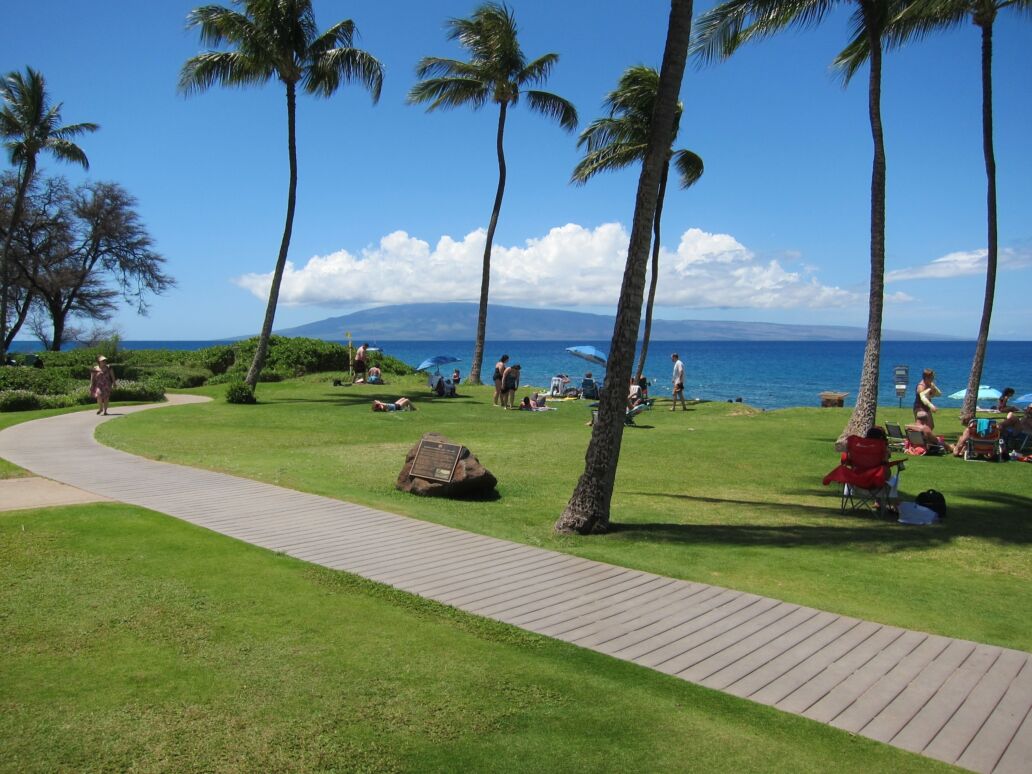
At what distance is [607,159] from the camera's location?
107 feet

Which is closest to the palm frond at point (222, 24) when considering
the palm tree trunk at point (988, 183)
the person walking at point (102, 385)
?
the person walking at point (102, 385)

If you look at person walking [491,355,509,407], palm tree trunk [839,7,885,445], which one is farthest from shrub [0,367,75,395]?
palm tree trunk [839,7,885,445]

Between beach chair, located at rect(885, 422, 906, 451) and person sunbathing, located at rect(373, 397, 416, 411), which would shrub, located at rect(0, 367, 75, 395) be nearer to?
person sunbathing, located at rect(373, 397, 416, 411)

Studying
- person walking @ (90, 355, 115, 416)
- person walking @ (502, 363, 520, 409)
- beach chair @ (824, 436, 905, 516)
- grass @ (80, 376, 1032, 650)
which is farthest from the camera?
person walking @ (502, 363, 520, 409)

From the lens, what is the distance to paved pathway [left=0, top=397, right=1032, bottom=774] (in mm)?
4926

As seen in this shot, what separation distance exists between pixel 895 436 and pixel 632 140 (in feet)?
56.5

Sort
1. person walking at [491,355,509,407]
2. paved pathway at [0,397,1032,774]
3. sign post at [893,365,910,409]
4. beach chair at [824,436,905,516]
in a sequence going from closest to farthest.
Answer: paved pathway at [0,397,1032,774]
beach chair at [824,436,905,516]
person walking at [491,355,509,407]
sign post at [893,365,910,409]

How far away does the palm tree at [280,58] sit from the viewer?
24469 mm

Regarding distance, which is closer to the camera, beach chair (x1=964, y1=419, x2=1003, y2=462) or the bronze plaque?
the bronze plaque

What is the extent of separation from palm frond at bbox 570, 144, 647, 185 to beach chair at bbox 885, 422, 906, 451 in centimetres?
1642

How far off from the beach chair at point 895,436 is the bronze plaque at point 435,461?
11.2 metres

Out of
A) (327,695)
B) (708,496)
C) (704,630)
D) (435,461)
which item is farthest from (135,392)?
(704,630)

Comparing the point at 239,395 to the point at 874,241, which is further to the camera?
the point at 239,395

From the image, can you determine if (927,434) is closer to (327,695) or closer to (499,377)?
(499,377)
